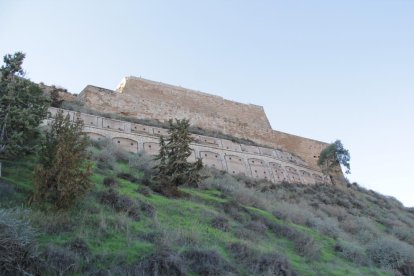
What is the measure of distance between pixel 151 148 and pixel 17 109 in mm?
13622

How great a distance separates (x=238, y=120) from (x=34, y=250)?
37104 mm

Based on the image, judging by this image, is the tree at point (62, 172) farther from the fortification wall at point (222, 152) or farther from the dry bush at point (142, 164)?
the fortification wall at point (222, 152)

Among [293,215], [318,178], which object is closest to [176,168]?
[293,215]

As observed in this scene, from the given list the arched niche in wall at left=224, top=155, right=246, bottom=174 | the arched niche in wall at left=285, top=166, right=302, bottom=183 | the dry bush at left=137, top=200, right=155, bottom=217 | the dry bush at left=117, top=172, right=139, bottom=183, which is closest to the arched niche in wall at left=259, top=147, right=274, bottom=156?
the arched niche in wall at left=285, top=166, right=302, bottom=183

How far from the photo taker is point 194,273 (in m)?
9.80

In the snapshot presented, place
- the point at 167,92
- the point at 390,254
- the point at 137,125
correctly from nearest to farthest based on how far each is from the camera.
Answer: the point at 390,254, the point at 137,125, the point at 167,92

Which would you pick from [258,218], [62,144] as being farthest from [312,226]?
[62,144]

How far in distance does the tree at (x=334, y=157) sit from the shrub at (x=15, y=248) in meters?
31.2

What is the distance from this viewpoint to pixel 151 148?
2764 centimetres

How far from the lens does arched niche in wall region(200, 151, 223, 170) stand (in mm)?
29141

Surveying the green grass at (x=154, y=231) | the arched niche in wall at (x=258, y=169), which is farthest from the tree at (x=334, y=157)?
the green grass at (x=154, y=231)

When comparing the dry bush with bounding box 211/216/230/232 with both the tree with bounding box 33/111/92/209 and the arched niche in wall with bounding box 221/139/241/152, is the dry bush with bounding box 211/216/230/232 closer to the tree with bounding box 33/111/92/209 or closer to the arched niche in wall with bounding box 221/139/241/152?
the tree with bounding box 33/111/92/209

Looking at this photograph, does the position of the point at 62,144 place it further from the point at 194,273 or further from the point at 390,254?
the point at 390,254

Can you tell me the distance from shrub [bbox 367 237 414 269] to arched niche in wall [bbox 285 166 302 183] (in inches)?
649
